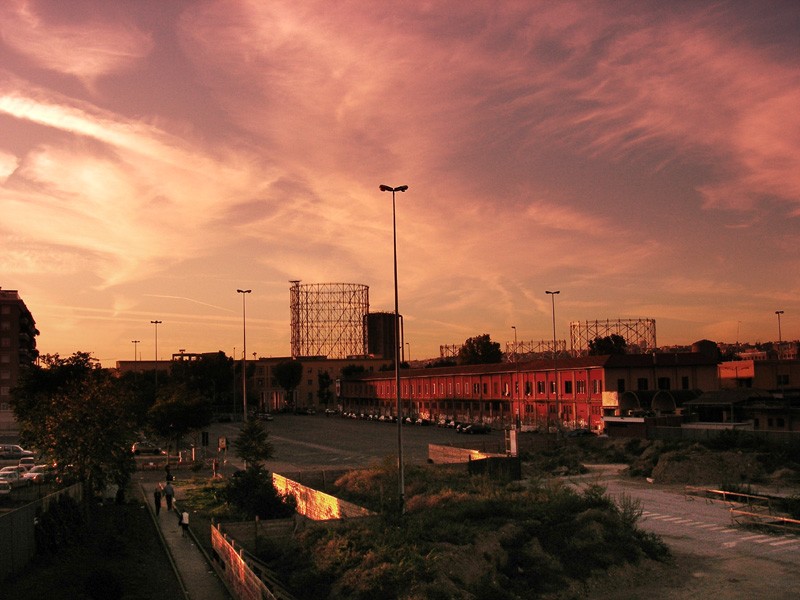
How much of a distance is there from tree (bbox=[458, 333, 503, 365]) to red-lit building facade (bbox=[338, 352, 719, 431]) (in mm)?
34111

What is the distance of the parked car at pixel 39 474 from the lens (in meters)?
42.9

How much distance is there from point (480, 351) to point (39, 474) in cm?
10515

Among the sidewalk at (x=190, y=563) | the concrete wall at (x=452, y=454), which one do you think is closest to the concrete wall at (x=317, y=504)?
the sidewalk at (x=190, y=563)

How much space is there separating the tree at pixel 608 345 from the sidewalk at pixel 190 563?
407 feet

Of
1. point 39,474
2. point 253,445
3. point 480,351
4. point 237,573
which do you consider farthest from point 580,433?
point 480,351

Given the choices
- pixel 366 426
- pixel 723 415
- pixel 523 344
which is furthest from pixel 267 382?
pixel 723 415

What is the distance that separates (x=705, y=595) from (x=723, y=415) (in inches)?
2004

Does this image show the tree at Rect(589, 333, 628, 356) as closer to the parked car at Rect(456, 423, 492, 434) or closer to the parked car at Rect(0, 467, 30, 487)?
the parked car at Rect(456, 423, 492, 434)

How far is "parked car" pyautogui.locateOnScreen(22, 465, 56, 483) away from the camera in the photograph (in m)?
42.9

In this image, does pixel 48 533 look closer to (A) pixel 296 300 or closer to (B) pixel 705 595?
(B) pixel 705 595

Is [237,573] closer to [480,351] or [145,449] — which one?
[145,449]

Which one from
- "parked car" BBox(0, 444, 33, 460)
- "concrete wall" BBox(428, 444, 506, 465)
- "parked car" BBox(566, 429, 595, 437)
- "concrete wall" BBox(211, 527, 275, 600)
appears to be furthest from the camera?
"parked car" BBox(566, 429, 595, 437)

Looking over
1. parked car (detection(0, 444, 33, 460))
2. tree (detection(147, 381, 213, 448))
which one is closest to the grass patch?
tree (detection(147, 381, 213, 448))

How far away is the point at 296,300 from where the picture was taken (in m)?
166
